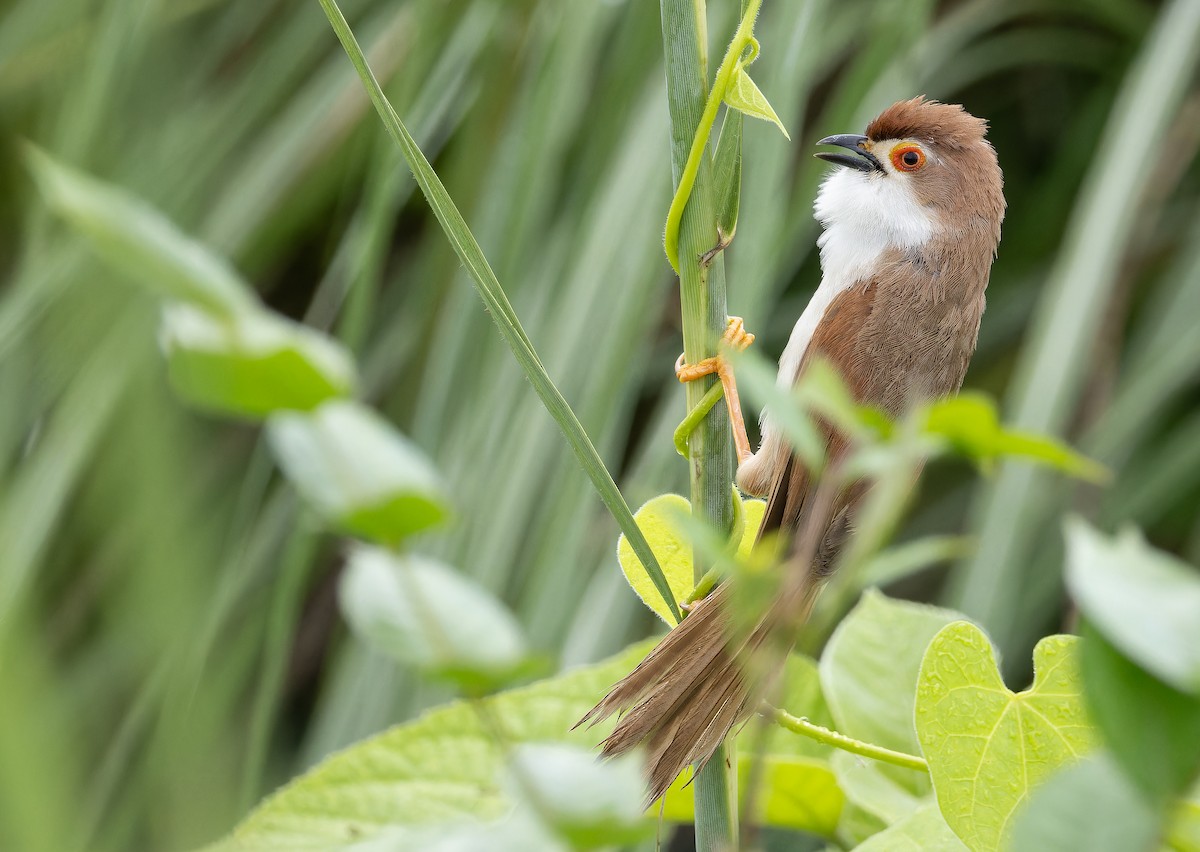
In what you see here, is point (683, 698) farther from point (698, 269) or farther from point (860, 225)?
point (860, 225)

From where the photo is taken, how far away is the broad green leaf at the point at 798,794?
0.88 metres

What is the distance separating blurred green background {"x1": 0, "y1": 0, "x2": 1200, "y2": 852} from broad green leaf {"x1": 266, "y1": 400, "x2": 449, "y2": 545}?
4.22 feet

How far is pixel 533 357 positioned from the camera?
0.72 meters

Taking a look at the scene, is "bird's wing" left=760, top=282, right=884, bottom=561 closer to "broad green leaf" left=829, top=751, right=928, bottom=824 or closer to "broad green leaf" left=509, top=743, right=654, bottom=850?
"broad green leaf" left=829, top=751, right=928, bottom=824

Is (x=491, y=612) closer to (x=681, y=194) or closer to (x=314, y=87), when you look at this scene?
(x=681, y=194)

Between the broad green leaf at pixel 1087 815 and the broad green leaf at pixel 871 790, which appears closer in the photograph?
the broad green leaf at pixel 1087 815

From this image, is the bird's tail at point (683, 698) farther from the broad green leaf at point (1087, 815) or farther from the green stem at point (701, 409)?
the broad green leaf at point (1087, 815)

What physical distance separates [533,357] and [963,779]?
0.35 meters

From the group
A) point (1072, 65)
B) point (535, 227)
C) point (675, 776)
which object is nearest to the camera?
point (675, 776)

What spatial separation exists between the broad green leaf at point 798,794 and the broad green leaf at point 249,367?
26.4 inches

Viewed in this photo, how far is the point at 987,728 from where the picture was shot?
0.73 meters

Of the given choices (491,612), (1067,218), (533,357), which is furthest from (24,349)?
(1067,218)

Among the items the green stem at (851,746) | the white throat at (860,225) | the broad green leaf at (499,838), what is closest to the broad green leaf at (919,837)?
the green stem at (851,746)

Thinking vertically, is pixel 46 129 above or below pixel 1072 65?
below
